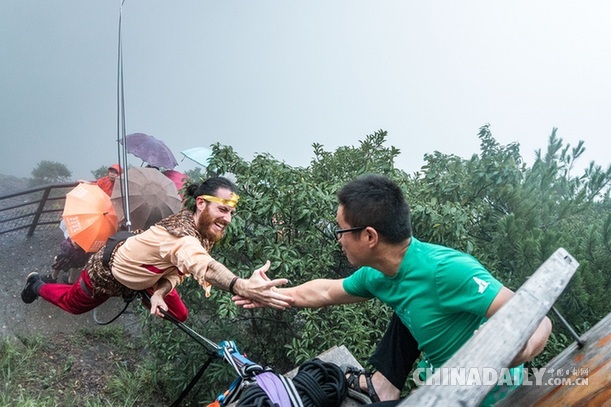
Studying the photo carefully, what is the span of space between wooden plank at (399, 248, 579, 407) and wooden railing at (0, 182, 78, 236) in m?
6.34

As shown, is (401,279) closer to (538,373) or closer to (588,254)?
(538,373)

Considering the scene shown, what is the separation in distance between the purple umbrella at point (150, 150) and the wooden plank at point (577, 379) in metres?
5.88

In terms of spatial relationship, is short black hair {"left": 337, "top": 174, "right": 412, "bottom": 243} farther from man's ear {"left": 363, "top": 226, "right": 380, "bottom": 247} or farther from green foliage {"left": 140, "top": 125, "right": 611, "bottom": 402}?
green foliage {"left": 140, "top": 125, "right": 611, "bottom": 402}

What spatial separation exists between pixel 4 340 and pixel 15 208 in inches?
85.1

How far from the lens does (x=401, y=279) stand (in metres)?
1.63

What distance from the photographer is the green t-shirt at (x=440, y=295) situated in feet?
4.63

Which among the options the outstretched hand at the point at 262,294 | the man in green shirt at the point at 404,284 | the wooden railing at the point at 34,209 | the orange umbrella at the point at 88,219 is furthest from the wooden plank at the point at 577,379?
the wooden railing at the point at 34,209

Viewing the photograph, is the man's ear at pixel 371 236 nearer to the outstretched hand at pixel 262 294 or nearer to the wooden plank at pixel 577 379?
the outstretched hand at pixel 262 294

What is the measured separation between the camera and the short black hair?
63.0 inches

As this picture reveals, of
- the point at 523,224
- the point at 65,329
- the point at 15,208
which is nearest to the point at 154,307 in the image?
the point at 523,224

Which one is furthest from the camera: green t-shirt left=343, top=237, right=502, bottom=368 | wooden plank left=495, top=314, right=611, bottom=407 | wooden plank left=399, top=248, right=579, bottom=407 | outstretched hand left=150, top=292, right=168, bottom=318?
outstretched hand left=150, top=292, right=168, bottom=318

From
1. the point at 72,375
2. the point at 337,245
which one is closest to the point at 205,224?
the point at 337,245

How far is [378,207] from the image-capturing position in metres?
1.60

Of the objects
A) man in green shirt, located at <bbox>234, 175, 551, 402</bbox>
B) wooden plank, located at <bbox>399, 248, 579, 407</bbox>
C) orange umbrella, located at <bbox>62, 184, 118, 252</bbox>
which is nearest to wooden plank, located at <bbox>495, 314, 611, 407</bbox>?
wooden plank, located at <bbox>399, 248, 579, 407</bbox>
